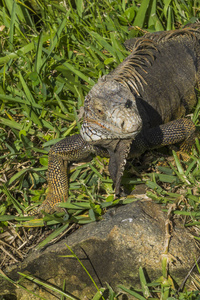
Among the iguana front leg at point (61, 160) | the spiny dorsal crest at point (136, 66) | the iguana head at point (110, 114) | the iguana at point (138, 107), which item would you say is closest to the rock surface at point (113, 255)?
the iguana at point (138, 107)

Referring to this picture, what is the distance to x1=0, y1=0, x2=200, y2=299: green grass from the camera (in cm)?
335

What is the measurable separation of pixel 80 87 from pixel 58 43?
0.67 meters

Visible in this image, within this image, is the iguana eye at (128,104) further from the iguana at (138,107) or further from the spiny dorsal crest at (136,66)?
the spiny dorsal crest at (136,66)

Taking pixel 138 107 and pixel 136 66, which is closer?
pixel 138 107

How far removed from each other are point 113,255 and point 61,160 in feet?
3.76

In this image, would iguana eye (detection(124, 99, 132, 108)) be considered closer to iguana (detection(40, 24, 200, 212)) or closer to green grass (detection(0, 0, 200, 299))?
iguana (detection(40, 24, 200, 212))

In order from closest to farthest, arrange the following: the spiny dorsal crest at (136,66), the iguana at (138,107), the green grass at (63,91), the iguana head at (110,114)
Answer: the iguana head at (110,114), the iguana at (138,107), the green grass at (63,91), the spiny dorsal crest at (136,66)

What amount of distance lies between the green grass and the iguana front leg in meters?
0.11

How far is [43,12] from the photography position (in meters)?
4.88

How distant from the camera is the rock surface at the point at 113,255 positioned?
9.14 feet

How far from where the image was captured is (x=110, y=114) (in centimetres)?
285

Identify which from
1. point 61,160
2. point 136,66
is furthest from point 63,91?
point 61,160

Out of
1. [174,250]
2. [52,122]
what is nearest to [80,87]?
[52,122]

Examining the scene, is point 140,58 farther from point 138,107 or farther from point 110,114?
point 110,114
